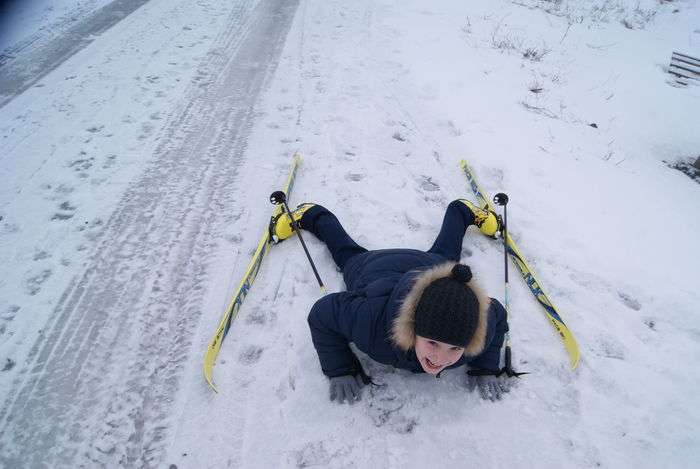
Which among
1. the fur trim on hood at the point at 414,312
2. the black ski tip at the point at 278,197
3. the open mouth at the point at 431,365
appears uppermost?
the fur trim on hood at the point at 414,312

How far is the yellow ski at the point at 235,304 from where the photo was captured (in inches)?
103

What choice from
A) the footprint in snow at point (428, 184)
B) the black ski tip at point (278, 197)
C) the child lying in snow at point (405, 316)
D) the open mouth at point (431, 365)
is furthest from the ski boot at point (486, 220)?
the open mouth at point (431, 365)

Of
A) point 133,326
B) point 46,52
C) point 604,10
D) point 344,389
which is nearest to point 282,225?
point 133,326

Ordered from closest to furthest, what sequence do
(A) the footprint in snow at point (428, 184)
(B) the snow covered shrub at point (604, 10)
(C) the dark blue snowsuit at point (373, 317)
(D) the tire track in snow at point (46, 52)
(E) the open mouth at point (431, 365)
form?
1. (E) the open mouth at point (431, 365)
2. (C) the dark blue snowsuit at point (373, 317)
3. (A) the footprint in snow at point (428, 184)
4. (D) the tire track in snow at point (46, 52)
5. (B) the snow covered shrub at point (604, 10)

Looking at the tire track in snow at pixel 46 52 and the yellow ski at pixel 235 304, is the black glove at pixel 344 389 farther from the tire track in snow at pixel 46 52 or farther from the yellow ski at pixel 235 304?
the tire track in snow at pixel 46 52

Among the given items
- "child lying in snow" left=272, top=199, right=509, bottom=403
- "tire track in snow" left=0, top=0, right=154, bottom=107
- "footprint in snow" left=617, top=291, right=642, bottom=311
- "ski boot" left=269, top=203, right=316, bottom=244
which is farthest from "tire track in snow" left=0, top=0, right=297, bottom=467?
"footprint in snow" left=617, top=291, right=642, bottom=311

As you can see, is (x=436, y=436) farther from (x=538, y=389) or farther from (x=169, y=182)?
(x=169, y=182)

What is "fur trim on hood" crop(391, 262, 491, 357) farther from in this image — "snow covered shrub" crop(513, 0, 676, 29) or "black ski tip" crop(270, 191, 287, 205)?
"snow covered shrub" crop(513, 0, 676, 29)

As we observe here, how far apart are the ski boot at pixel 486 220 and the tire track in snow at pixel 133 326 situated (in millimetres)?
2225

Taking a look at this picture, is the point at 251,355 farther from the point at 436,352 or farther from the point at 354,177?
the point at 354,177

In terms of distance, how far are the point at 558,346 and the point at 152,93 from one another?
546cm

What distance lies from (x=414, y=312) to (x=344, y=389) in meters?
0.88

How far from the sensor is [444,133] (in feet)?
16.5

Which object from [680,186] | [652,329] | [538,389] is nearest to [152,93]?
[538,389]
